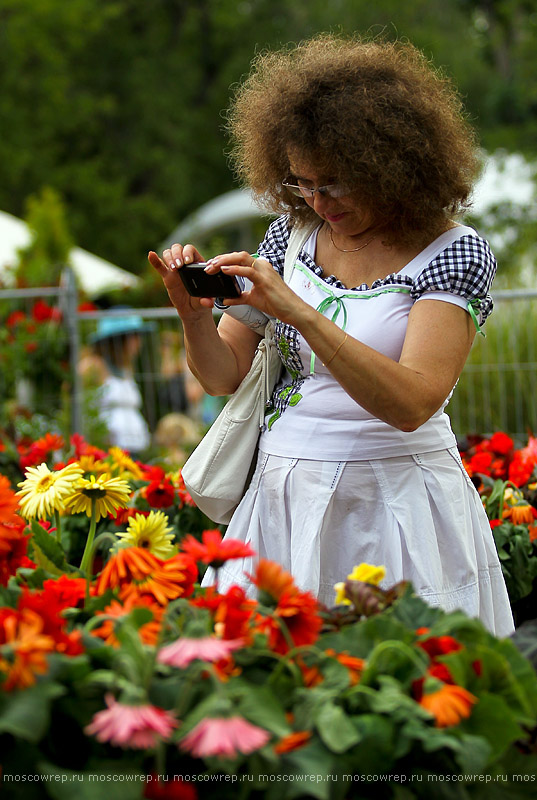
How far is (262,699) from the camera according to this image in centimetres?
102

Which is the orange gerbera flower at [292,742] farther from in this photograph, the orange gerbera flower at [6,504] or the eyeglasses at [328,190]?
the eyeglasses at [328,190]

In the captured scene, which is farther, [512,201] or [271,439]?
[512,201]

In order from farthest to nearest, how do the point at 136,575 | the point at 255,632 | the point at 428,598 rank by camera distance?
the point at 428,598 → the point at 136,575 → the point at 255,632

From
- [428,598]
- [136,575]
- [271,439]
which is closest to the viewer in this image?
[136,575]

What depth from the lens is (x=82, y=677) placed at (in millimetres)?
1063

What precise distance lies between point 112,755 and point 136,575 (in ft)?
1.11

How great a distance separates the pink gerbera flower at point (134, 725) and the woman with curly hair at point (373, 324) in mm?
1016

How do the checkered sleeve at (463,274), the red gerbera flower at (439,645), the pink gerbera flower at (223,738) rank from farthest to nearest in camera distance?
the checkered sleeve at (463,274) → the red gerbera flower at (439,645) → the pink gerbera flower at (223,738)

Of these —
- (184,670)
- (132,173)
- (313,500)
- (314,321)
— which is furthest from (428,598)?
(132,173)

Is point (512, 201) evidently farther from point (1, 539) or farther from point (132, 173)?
point (132, 173)

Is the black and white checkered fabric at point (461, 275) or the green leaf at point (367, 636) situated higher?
the black and white checkered fabric at point (461, 275)

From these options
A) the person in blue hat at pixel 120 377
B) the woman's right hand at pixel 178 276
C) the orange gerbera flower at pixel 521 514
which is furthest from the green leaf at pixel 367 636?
the person in blue hat at pixel 120 377

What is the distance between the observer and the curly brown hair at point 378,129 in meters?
2.01

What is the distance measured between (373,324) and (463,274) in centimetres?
21
